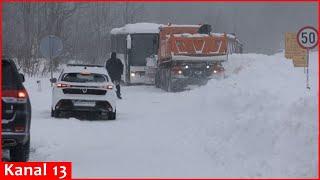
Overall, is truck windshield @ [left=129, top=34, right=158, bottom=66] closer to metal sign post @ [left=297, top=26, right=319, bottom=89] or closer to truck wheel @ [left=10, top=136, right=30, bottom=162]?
metal sign post @ [left=297, top=26, right=319, bottom=89]

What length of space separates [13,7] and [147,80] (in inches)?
675

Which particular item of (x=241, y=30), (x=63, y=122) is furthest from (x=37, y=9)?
(x=241, y=30)

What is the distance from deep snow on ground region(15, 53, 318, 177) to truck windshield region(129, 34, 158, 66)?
18.3 metres

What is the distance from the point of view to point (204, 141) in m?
13.1

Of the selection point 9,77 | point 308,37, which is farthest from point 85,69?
point 9,77

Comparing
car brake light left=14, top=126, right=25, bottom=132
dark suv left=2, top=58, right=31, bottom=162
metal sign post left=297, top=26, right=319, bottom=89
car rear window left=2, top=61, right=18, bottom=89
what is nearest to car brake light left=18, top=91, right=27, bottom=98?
dark suv left=2, top=58, right=31, bottom=162

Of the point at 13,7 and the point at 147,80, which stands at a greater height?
the point at 13,7

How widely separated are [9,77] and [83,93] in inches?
314

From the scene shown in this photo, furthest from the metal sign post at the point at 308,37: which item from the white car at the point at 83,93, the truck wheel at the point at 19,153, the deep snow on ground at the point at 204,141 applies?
the truck wheel at the point at 19,153

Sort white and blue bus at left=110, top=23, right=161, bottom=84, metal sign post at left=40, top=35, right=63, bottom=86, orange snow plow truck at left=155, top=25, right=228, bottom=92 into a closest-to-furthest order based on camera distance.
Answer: metal sign post at left=40, top=35, right=63, bottom=86 < orange snow plow truck at left=155, top=25, right=228, bottom=92 < white and blue bus at left=110, top=23, right=161, bottom=84

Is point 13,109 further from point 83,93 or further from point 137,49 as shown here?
point 137,49

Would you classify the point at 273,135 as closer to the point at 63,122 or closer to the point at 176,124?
the point at 176,124

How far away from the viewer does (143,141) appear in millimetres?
13969

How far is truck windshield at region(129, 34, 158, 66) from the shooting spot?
37562 millimetres
